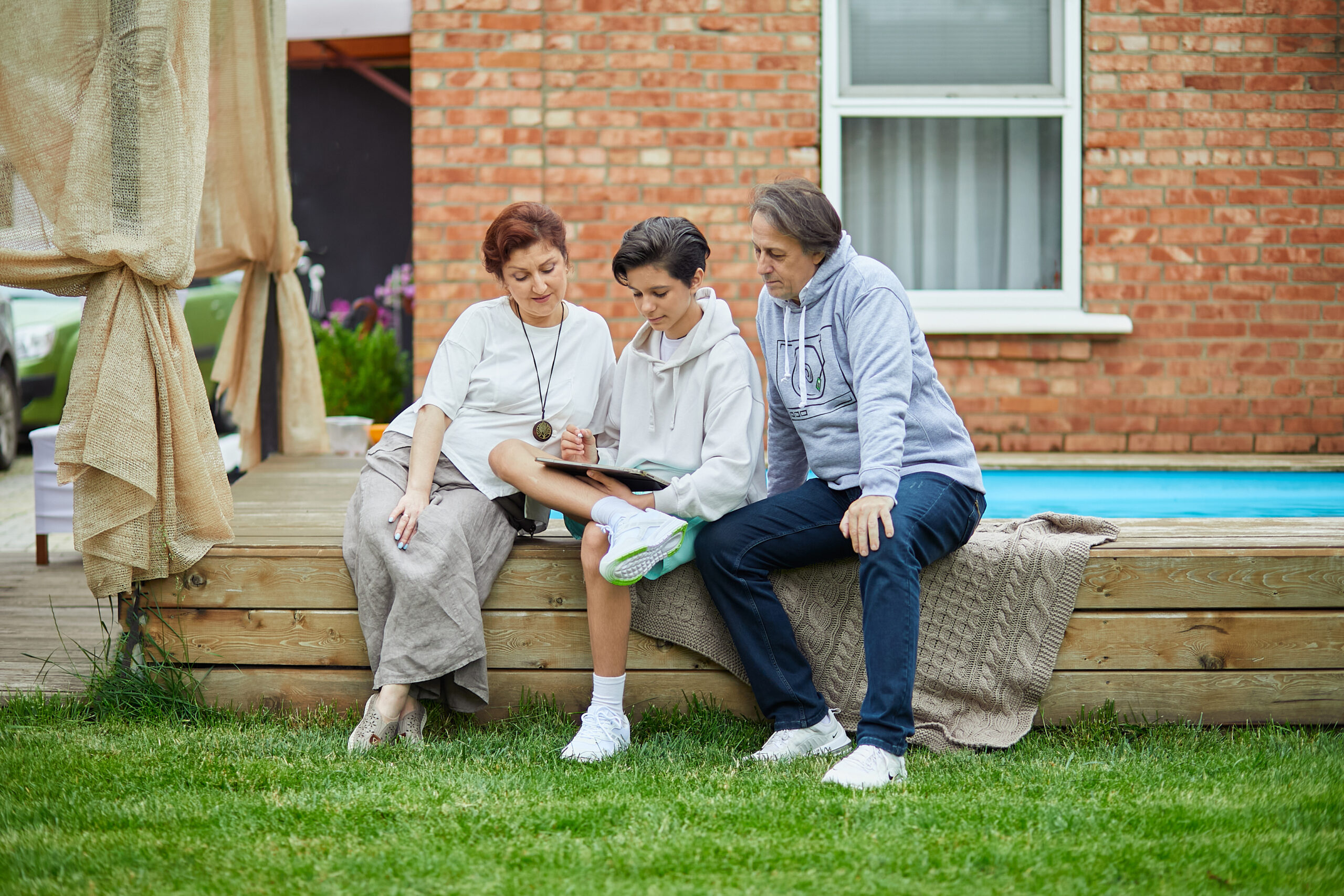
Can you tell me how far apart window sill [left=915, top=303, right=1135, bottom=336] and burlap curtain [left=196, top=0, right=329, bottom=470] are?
2825 millimetres

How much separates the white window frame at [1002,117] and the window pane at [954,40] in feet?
0.18

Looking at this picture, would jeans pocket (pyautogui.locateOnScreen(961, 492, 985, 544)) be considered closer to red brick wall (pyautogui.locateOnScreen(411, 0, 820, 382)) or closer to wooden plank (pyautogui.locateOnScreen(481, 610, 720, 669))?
wooden plank (pyautogui.locateOnScreen(481, 610, 720, 669))

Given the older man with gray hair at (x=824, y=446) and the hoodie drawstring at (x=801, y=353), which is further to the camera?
the hoodie drawstring at (x=801, y=353)

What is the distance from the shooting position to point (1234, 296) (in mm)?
5375

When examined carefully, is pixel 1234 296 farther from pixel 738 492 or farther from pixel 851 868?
pixel 851 868

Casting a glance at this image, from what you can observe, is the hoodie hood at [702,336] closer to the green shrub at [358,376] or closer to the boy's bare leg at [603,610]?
the boy's bare leg at [603,610]

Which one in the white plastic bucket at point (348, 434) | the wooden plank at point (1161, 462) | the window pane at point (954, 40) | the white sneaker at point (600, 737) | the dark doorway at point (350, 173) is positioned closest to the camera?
the white sneaker at point (600, 737)

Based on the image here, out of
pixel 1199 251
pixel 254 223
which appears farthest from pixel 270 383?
pixel 1199 251

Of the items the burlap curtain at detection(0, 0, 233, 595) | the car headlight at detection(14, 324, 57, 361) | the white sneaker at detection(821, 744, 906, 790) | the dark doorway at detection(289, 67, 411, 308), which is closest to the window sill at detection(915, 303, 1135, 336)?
the white sneaker at detection(821, 744, 906, 790)

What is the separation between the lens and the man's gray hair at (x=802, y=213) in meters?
2.74

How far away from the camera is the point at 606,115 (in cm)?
539

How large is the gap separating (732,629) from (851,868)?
861mm

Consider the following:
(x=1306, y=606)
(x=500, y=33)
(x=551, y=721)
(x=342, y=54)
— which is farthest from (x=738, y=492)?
(x=342, y=54)

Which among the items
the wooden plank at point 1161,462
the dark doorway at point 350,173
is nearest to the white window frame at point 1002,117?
the wooden plank at point 1161,462
